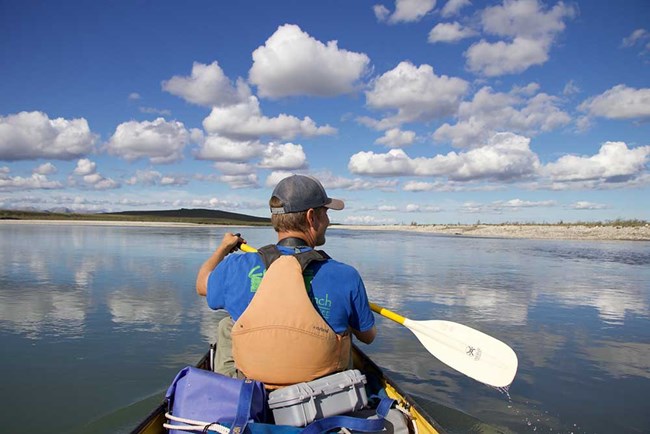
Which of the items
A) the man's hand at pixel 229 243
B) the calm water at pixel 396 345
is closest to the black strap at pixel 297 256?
the man's hand at pixel 229 243

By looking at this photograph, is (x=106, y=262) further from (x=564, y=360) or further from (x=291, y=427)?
(x=291, y=427)

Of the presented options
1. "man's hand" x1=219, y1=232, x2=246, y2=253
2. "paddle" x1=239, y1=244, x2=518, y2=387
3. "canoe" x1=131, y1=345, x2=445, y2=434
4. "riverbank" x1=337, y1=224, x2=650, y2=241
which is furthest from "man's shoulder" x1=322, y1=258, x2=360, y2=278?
"riverbank" x1=337, y1=224, x2=650, y2=241

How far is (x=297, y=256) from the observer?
2.93 m

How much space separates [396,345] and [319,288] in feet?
16.0

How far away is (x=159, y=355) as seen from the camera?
651 cm

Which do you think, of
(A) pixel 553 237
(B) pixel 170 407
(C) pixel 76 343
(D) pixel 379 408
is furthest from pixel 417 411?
(A) pixel 553 237

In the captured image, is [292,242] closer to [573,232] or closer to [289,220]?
[289,220]

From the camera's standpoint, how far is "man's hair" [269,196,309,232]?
320 cm

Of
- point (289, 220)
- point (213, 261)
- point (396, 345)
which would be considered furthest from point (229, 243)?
point (396, 345)

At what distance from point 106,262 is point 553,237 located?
38786mm

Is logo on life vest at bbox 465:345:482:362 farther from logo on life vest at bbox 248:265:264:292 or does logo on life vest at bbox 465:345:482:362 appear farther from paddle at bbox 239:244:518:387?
logo on life vest at bbox 248:265:264:292

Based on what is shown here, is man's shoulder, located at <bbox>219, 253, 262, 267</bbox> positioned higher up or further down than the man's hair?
further down

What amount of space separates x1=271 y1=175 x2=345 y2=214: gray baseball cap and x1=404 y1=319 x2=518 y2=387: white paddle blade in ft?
7.27

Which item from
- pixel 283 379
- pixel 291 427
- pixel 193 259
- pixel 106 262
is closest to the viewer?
pixel 291 427
